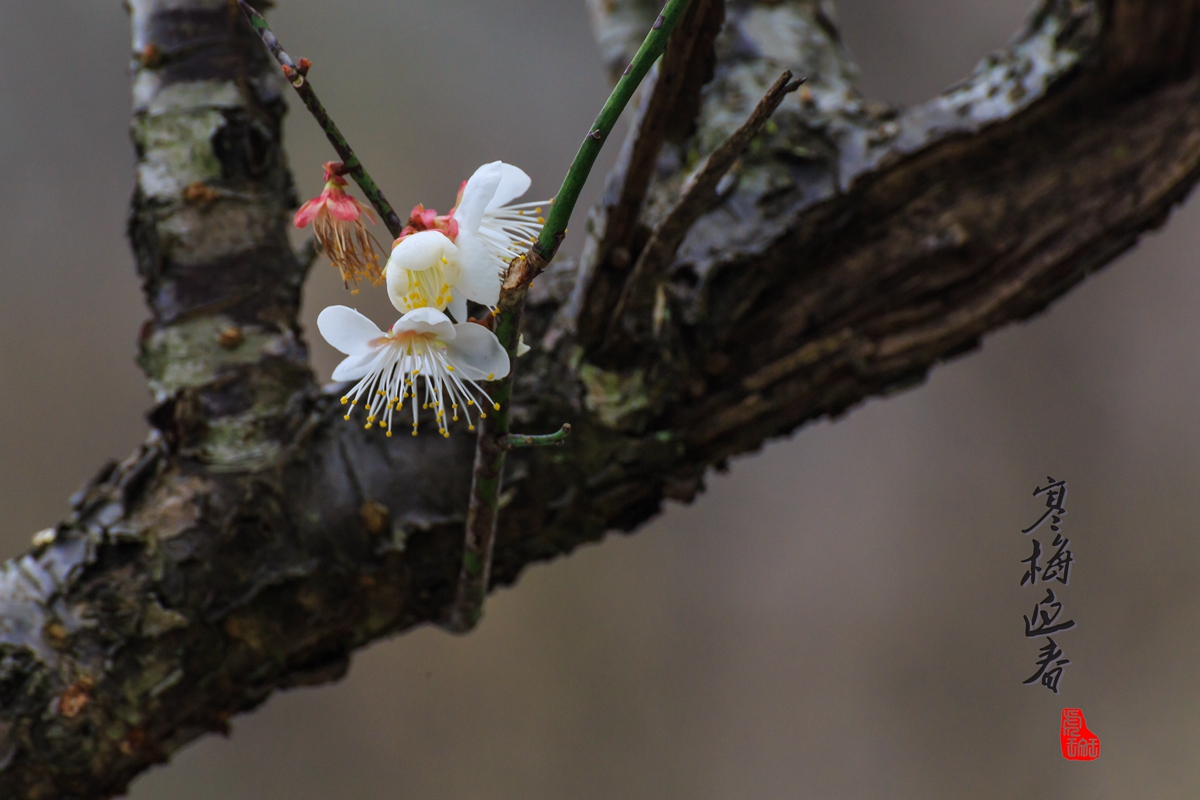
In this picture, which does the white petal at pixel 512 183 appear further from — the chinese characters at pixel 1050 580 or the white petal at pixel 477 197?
the chinese characters at pixel 1050 580

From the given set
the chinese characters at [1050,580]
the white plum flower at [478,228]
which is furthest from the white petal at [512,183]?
the chinese characters at [1050,580]

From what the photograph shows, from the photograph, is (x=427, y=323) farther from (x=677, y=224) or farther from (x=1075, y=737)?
(x=1075, y=737)

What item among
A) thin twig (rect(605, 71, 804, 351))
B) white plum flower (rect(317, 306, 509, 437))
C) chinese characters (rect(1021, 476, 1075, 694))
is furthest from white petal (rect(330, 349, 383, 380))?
chinese characters (rect(1021, 476, 1075, 694))

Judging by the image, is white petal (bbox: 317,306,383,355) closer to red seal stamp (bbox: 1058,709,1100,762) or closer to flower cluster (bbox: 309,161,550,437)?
flower cluster (bbox: 309,161,550,437)

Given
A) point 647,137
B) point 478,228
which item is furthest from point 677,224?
point 478,228

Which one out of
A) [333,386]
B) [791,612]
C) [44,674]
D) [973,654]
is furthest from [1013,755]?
[44,674]
